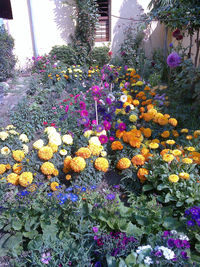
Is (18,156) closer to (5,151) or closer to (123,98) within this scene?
(5,151)

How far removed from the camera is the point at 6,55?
593 centimetres

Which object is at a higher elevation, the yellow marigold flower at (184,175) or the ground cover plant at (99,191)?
the yellow marigold flower at (184,175)

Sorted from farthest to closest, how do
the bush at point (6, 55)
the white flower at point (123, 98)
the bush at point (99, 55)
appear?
1. the bush at point (99, 55)
2. the bush at point (6, 55)
3. the white flower at point (123, 98)

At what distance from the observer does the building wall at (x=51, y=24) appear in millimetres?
6395

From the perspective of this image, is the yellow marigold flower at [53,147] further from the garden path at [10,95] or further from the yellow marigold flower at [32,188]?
the garden path at [10,95]

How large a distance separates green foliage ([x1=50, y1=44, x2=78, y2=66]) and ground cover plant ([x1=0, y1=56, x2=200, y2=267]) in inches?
123

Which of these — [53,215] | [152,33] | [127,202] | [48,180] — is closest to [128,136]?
[127,202]

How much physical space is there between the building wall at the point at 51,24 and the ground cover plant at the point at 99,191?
338 cm

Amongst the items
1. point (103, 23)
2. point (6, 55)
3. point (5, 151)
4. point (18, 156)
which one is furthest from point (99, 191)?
point (103, 23)

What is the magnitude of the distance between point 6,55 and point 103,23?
10.4 feet

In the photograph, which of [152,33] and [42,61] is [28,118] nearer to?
[42,61]

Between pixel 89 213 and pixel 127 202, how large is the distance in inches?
25.0

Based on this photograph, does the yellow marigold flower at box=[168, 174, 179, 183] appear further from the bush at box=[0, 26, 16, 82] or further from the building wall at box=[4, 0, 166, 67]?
the building wall at box=[4, 0, 166, 67]

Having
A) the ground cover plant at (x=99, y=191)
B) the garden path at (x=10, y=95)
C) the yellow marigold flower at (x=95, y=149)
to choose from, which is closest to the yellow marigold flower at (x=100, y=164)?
the ground cover plant at (x=99, y=191)
